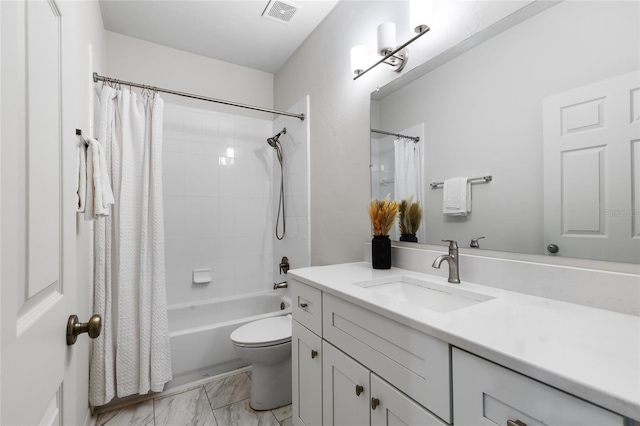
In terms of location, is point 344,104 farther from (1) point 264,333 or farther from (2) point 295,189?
(1) point 264,333

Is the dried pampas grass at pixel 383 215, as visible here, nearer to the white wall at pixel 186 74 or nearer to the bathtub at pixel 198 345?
the bathtub at pixel 198 345

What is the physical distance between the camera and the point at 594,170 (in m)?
0.87

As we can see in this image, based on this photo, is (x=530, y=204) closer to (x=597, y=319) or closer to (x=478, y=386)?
(x=597, y=319)

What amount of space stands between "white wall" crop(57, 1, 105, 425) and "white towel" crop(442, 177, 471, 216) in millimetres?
1283

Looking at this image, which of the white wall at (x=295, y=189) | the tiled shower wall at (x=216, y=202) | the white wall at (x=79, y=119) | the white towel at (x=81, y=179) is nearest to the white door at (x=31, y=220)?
the white wall at (x=79, y=119)

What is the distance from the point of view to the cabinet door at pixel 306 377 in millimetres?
1240

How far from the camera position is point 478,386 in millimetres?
641

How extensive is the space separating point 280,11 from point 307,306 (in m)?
1.93

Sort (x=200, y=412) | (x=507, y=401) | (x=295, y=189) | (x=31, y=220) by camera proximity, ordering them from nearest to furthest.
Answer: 1. (x=31, y=220)
2. (x=507, y=401)
3. (x=200, y=412)
4. (x=295, y=189)

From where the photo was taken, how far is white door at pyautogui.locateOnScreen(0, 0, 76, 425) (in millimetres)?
379

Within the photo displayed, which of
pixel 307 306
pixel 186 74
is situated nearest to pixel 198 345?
pixel 307 306

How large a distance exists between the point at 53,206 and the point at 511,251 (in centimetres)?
130

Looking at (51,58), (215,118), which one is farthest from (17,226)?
(215,118)

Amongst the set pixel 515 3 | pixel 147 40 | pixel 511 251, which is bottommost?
pixel 511 251
